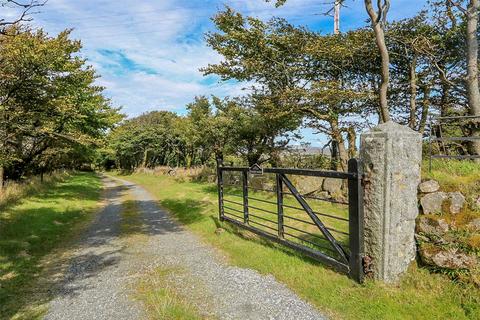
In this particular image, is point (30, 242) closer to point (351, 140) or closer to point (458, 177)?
point (458, 177)

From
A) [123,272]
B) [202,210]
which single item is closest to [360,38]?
[202,210]

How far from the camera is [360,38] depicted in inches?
587

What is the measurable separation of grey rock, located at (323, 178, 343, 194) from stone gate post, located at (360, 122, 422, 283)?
10.6 metres

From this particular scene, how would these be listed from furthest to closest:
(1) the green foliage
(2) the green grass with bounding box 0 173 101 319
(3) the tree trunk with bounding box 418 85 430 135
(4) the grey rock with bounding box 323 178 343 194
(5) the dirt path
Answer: (4) the grey rock with bounding box 323 178 343 194 < (3) the tree trunk with bounding box 418 85 430 135 < (1) the green foliage < (2) the green grass with bounding box 0 173 101 319 < (5) the dirt path

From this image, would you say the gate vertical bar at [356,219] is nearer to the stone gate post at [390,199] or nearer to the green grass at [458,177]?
the stone gate post at [390,199]

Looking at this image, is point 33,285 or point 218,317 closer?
point 218,317

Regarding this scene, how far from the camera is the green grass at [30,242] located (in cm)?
477

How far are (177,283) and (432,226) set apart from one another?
4.05 meters

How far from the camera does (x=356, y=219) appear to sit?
475 centimetres

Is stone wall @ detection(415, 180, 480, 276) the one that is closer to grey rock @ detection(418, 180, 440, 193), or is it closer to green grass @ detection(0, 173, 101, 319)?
→ grey rock @ detection(418, 180, 440, 193)

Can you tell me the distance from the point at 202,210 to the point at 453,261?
9.11m

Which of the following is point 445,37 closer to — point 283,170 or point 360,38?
point 360,38

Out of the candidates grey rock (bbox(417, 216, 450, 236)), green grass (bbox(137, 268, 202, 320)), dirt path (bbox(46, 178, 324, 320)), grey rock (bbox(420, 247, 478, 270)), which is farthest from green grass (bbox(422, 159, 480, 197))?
green grass (bbox(137, 268, 202, 320))

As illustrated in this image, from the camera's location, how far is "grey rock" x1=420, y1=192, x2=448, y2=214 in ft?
15.5
